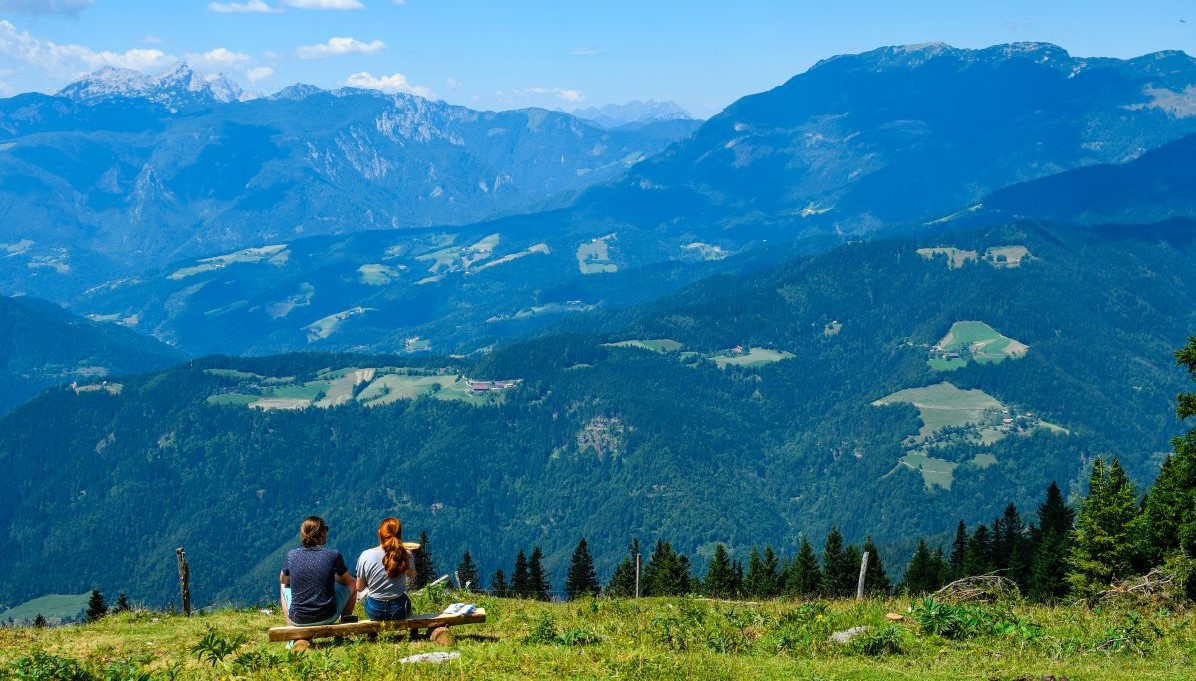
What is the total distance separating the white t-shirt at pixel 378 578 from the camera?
20500mm

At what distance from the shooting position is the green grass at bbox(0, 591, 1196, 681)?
1814 cm

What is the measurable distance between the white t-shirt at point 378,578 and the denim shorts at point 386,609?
0.15 metres

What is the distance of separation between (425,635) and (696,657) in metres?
6.64

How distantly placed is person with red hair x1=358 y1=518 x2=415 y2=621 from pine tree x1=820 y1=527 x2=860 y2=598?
67.8m

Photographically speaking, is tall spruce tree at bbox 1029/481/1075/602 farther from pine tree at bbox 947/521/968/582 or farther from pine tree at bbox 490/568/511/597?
pine tree at bbox 490/568/511/597

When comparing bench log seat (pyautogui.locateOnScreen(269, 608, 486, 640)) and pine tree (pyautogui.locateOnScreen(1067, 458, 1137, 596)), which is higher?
bench log seat (pyautogui.locateOnScreen(269, 608, 486, 640))

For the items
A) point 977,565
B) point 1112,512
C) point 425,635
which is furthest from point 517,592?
point 425,635

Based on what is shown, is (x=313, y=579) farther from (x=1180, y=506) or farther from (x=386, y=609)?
(x=1180, y=506)

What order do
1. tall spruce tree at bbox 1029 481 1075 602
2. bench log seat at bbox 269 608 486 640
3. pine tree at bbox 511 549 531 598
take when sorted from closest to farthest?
bench log seat at bbox 269 608 486 640 < tall spruce tree at bbox 1029 481 1075 602 < pine tree at bbox 511 549 531 598

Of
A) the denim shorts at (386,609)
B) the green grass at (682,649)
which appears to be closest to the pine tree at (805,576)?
the green grass at (682,649)

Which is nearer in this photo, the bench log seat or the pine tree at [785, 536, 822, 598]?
the bench log seat

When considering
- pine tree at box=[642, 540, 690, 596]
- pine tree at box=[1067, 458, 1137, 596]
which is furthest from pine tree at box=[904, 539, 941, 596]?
pine tree at box=[1067, 458, 1137, 596]

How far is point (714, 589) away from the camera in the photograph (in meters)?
81.0

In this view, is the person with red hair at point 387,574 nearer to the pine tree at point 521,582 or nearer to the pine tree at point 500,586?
the pine tree at point 500,586
